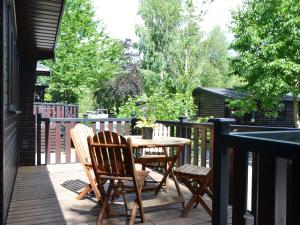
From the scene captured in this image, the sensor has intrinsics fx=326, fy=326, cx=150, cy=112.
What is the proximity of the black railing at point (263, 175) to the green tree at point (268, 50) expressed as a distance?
15.4m

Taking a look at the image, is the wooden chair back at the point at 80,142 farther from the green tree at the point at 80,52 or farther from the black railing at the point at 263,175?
the green tree at the point at 80,52

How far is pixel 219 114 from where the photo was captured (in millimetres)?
22484

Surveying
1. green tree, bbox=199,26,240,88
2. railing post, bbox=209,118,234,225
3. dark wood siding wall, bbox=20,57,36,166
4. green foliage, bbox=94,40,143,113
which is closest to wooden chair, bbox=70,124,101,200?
railing post, bbox=209,118,234,225

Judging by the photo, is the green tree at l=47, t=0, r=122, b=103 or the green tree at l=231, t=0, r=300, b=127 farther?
the green tree at l=47, t=0, r=122, b=103

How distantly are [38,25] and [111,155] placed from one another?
8.13 feet

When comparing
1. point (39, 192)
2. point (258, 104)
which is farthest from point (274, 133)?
point (258, 104)

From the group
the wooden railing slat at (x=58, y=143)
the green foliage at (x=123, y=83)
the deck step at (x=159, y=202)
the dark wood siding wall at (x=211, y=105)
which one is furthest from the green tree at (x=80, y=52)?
the deck step at (x=159, y=202)

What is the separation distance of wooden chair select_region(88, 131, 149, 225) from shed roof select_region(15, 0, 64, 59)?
5.41 feet

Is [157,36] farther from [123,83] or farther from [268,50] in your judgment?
[268,50]

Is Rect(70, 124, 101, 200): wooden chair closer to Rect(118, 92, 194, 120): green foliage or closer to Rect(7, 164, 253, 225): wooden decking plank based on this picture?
Rect(7, 164, 253, 225): wooden decking plank

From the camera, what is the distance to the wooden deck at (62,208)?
11.5 feet

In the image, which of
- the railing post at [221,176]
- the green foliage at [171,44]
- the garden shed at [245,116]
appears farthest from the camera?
the green foliage at [171,44]

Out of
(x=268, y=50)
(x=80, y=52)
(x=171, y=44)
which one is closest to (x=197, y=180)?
(x=268, y=50)

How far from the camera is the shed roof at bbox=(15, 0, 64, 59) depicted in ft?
12.7
